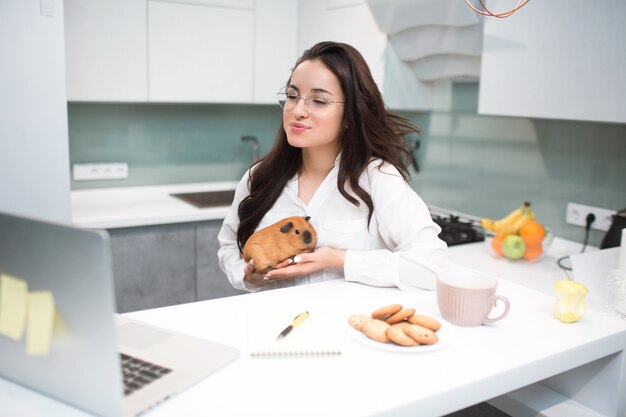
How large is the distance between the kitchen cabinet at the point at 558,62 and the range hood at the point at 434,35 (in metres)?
0.18

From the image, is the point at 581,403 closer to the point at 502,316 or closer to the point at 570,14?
the point at 502,316

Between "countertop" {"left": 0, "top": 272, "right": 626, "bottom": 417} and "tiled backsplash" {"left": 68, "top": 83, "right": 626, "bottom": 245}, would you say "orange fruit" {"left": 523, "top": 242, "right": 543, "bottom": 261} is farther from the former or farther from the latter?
"countertop" {"left": 0, "top": 272, "right": 626, "bottom": 417}

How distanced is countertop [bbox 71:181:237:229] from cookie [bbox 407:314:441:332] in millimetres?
1680

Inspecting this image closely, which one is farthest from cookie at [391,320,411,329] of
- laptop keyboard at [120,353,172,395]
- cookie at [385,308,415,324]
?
laptop keyboard at [120,353,172,395]

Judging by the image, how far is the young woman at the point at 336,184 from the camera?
4.89ft

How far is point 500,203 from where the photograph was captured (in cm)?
276

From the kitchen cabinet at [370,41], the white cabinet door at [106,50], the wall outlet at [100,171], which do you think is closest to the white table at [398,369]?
the kitchen cabinet at [370,41]

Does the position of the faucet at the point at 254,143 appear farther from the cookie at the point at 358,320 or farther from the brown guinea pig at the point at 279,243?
the cookie at the point at 358,320

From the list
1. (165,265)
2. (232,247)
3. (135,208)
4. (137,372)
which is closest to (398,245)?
(232,247)

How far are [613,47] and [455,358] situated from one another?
1.31 m

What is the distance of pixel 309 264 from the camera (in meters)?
1.48

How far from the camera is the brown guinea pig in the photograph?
1.45 m

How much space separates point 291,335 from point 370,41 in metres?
2.06

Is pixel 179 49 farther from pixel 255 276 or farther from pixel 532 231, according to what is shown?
pixel 532 231
